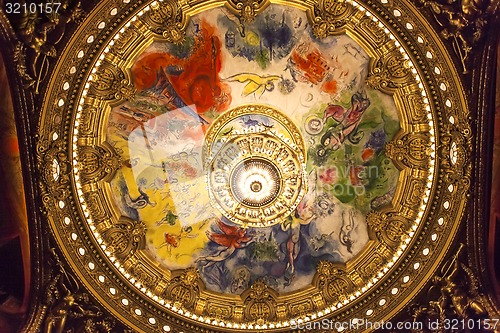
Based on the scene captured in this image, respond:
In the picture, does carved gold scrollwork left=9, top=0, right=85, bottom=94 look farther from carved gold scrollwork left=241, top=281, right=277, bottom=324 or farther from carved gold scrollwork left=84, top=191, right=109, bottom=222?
carved gold scrollwork left=241, top=281, right=277, bottom=324

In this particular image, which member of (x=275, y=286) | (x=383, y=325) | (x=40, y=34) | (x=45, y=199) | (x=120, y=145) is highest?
(x=40, y=34)

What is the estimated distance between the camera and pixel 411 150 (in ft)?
55.3

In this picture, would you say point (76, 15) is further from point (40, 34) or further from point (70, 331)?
point (70, 331)

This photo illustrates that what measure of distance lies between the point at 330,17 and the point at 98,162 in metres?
6.05

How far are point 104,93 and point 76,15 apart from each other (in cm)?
206

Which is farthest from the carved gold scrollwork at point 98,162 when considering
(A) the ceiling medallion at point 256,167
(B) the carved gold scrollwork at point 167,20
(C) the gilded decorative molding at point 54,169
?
(B) the carved gold scrollwork at point 167,20

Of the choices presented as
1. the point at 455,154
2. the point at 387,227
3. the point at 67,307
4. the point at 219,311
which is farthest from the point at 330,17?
the point at 67,307

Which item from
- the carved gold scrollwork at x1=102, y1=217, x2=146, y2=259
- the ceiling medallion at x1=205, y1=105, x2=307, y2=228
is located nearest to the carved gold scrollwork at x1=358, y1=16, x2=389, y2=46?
the ceiling medallion at x1=205, y1=105, x2=307, y2=228

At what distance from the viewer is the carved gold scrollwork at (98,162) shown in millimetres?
16703

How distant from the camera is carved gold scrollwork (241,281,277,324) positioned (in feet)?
57.8

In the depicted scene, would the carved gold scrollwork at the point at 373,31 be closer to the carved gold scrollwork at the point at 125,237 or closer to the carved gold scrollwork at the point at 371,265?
the carved gold scrollwork at the point at 371,265

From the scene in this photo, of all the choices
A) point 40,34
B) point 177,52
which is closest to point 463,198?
point 177,52

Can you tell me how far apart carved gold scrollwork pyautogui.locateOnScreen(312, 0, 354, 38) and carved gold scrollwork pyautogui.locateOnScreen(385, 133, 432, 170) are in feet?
9.31

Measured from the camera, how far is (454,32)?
15.3m
